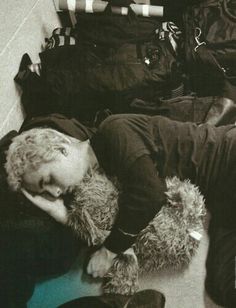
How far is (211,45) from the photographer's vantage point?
96 cm

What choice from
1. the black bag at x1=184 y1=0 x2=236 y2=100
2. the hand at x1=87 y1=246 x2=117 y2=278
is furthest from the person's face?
the black bag at x1=184 y1=0 x2=236 y2=100

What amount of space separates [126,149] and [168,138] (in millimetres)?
101

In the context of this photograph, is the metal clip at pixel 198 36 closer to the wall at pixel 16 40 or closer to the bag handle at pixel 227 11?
the bag handle at pixel 227 11

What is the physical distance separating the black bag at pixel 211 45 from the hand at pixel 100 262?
40cm

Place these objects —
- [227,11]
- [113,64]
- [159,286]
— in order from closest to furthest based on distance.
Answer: [159,286] < [113,64] < [227,11]

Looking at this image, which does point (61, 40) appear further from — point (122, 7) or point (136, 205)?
point (136, 205)

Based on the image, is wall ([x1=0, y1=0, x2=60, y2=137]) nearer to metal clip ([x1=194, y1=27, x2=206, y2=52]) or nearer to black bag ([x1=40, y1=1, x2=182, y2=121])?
black bag ([x1=40, y1=1, x2=182, y2=121])

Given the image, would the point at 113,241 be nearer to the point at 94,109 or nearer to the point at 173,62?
the point at 94,109

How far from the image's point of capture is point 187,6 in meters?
1.03

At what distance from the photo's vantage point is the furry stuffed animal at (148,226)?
67 cm

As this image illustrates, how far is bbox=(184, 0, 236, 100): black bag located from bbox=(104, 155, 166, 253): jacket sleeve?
30 centimetres

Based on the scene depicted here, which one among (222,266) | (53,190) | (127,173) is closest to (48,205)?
(53,190)

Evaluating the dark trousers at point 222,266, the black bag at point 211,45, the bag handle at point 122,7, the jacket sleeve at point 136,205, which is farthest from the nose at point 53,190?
the bag handle at point 122,7

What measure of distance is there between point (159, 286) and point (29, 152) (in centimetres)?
29
